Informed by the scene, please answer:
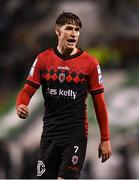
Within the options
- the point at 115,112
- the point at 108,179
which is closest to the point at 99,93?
the point at 108,179

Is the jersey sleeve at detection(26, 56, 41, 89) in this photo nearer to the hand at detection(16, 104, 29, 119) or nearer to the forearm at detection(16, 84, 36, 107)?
the forearm at detection(16, 84, 36, 107)

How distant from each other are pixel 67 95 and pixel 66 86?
86 millimetres

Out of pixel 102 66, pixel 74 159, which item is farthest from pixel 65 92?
pixel 102 66

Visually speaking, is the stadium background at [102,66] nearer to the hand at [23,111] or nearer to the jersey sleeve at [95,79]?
the jersey sleeve at [95,79]

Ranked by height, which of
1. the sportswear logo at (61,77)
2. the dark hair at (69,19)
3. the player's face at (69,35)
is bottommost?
the sportswear logo at (61,77)

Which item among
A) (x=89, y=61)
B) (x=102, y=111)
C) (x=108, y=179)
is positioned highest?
(x=89, y=61)

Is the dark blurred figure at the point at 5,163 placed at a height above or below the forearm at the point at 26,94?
below

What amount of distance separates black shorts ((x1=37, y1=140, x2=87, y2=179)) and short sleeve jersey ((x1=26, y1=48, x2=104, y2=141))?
0.28 ft

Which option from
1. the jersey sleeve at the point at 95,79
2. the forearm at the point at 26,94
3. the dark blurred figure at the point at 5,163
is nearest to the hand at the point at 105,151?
the jersey sleeve at the point at 95,79

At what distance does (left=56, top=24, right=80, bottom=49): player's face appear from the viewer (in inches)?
282

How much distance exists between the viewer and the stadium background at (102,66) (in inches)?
651

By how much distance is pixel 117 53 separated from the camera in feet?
65.1

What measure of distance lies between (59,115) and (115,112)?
999 centimetres

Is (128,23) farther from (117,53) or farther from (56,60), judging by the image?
(56,60)
